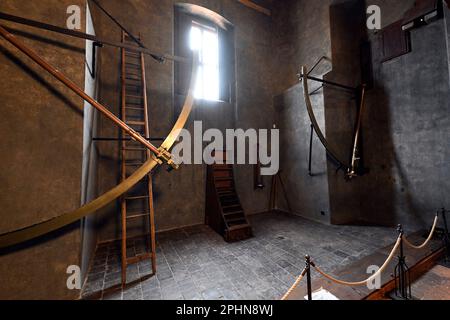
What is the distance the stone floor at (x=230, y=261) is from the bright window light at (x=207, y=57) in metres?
3.82

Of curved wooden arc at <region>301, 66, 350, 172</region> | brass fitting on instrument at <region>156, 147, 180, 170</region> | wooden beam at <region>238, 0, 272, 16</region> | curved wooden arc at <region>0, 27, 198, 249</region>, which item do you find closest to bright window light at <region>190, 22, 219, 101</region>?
wooden beam at <region>238, 0, 272, 16</region>

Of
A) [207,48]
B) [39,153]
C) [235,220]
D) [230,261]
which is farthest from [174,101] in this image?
[230,261]

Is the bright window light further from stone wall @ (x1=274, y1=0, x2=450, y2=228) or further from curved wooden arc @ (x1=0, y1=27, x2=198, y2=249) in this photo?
curved wooden arc @ (x1=0, y1=27, x2=198, y2=249)

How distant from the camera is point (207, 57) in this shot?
5.61 m

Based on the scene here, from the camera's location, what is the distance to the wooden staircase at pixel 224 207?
378cm

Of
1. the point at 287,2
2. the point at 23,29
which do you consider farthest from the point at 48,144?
the point at 287,2

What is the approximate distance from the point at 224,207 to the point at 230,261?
1384 mm

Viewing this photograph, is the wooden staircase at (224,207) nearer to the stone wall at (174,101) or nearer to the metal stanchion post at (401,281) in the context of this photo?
the stone wall at (174,101)

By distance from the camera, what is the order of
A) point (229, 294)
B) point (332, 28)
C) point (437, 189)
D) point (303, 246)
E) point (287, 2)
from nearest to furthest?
point (229, 294)
point (303, 246)
point (437, 189)
point (332, 28)
point (287, 2)

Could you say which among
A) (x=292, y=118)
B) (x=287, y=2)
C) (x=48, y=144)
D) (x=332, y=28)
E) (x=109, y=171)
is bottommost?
(x=109, y=171)

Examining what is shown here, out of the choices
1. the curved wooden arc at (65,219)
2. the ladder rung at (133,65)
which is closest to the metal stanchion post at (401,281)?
the curved wooden arc at (65,219)

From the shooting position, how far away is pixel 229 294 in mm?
2150
